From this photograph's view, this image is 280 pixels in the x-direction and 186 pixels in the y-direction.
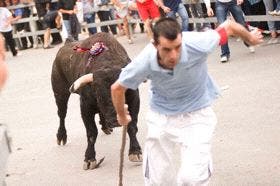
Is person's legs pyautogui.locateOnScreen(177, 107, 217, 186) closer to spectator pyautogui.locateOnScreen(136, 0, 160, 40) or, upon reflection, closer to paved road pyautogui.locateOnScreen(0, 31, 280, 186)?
paved road pyautogui.locateOnScreen(0, 31, 280, 186)

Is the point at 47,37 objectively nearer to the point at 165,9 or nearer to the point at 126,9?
the point at 126,9

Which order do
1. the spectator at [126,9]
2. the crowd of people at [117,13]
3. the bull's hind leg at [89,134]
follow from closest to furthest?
the bull's hind leg at [89,134] < the crowd of people at [117,13] < the spectator at [126,9]

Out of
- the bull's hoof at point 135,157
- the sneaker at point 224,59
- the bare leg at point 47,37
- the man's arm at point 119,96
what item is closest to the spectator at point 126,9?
the bare leg at point 47,37

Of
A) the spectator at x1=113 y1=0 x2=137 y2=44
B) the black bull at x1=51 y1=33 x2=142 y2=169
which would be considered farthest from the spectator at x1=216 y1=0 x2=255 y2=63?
the spectator at x1=113 y1=0 x2=137 y2=44

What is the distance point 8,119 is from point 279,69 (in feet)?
14.1

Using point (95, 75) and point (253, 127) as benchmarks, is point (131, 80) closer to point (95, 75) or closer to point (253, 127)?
point (95, 75)

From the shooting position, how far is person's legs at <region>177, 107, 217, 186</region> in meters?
4.49

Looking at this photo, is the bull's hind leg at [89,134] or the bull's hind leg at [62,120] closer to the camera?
the bull's hind leg at [89,134]

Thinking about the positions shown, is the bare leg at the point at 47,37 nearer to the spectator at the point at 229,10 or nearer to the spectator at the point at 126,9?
the spectator at the point at 126,9

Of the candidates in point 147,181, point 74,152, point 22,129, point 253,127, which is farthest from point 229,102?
point 147,181

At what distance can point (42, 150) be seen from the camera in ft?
25.8

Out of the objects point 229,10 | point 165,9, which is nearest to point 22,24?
point 165,9

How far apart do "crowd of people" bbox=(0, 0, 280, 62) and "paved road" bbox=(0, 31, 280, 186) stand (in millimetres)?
849

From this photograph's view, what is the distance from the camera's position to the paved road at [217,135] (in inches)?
241
